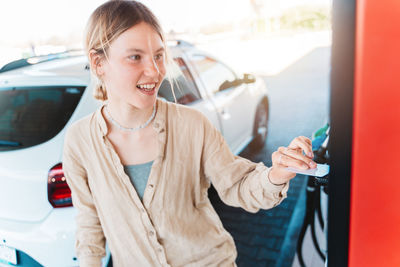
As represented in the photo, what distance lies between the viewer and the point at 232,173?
1137 millimetres

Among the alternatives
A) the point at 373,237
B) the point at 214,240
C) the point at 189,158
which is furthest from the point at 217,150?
the point at 373,237

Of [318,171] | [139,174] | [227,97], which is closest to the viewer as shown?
[318,171]

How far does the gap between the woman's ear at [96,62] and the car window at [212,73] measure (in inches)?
70.6

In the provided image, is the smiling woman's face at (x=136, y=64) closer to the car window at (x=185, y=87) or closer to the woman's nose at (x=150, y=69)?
the woman's nose at (x=150, y=69)

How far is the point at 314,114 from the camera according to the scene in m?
5.18

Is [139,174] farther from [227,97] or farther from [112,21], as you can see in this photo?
[227,97]

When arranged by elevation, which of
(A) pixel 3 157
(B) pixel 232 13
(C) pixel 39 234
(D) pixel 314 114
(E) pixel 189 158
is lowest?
(D) pixel 314 114

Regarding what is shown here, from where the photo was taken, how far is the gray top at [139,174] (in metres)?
1.17

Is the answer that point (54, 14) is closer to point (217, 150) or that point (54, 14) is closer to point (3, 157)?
point (3, 157)

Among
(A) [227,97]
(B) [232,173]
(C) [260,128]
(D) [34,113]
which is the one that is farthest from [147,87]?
(C) [260,128]

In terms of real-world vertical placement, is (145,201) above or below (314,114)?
above

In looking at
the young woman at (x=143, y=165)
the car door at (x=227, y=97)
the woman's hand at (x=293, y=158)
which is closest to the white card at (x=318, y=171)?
the woman's hand at (x=293, y=158)

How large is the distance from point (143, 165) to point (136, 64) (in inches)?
12.7

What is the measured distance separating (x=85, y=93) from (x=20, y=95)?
38 centimetres
